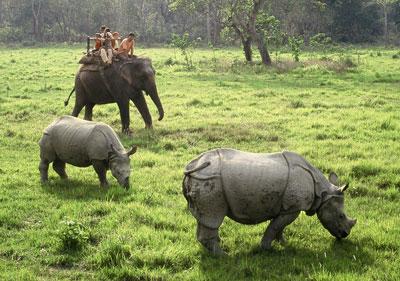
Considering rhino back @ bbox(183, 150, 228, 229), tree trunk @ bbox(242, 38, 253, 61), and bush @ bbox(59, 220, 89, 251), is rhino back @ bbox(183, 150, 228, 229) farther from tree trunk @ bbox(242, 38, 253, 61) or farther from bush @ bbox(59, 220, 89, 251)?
tree trunk @ bbox(242, 38, 253, 61)

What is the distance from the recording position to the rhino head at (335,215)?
6742mm

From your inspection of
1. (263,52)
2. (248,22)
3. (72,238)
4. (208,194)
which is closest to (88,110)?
(72,238)

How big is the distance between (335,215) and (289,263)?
960 mm

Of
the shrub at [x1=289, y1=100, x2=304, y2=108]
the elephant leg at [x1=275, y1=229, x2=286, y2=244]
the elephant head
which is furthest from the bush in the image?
the shrub at [x1=289, y1=100, x2=304, y2=108]

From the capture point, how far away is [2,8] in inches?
2948

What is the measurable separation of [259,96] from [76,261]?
14697 millimetres

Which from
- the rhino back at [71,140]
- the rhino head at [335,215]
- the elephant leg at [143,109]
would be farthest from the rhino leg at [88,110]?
the rhino head at [335,215]

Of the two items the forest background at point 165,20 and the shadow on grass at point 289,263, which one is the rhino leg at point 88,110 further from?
the forest background at point 165,20

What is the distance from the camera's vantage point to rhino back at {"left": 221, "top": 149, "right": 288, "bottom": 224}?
634cm

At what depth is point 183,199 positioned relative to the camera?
8938 mm

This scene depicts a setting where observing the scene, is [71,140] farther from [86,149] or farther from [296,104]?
[296,104]

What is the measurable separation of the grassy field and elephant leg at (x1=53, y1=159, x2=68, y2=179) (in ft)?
0.57

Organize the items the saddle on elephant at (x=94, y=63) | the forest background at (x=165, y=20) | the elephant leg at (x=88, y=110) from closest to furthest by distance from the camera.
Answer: the saddle on elephant at (x=94, y=63), the elephant leg at (x=88, y=110), the forest background at (x=165, y=20)

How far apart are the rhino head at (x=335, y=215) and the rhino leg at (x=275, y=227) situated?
0.44 metres
